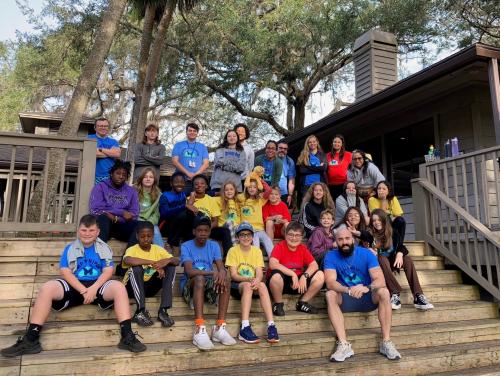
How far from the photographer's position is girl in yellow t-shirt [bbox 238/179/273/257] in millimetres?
5020

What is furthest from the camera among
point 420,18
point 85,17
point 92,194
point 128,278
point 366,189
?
point 85,17

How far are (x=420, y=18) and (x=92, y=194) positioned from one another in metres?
14.3

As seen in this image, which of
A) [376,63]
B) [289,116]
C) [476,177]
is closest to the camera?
[476,177]

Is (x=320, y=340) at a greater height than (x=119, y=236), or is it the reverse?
(x=119, y=236)

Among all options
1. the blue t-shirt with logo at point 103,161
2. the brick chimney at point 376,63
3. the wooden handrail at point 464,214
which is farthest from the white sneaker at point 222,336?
the brick chimney at point 376,63

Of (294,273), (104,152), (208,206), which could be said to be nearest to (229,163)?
(208,206)

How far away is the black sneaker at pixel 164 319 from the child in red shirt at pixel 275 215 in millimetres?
2101

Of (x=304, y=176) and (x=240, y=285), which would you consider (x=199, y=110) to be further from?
(x=240, y=285)

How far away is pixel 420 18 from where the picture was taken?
48.6ft

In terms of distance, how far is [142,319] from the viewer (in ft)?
11.2

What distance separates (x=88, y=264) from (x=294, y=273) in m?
1.93

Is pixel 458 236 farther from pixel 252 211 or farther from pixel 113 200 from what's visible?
pixel 113 200

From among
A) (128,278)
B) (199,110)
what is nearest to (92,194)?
(128,278)

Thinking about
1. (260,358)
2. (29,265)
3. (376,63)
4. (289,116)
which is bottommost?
(260,358)
